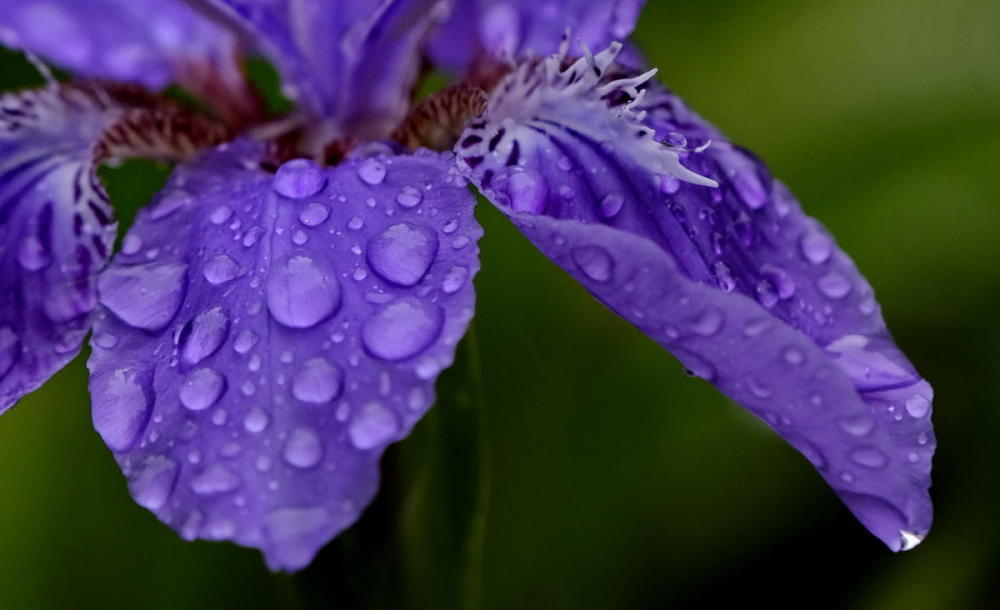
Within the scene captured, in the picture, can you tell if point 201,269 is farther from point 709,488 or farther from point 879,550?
point 879,550

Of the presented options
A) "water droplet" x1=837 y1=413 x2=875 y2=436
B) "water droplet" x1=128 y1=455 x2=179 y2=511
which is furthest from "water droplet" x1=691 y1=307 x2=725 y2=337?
"water droplet" x1=128 y1=455 x2=179 y2=511

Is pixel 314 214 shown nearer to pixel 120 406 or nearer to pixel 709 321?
pixel 120 406

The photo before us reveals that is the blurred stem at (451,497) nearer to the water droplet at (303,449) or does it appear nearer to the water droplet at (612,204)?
the water droplet at (612,204)

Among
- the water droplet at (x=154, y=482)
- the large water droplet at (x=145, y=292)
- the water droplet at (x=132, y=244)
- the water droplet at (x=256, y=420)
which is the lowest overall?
the water droplet at (x=154, y=482)

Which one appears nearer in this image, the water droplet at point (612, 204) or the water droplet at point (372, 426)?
the water droplet at point (372, 426)

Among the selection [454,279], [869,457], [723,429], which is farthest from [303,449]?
[723,429]

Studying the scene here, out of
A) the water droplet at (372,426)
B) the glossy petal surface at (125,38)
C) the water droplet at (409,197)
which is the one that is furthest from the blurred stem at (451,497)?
the glossy petal surface at (125,38)

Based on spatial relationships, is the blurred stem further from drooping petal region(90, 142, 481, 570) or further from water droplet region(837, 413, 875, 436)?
water droplet region(837, 413, 875, 436)
